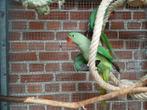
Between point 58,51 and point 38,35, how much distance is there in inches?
4.9

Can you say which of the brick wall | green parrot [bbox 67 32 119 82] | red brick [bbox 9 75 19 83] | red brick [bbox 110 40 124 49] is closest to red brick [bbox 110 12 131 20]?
the brick wall

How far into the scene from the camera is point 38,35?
1.48m

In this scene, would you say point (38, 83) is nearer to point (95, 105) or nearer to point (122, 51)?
point (95, 105)

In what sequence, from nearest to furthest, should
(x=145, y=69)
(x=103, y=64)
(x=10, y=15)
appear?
(x=103, y=64) < (x=10, y=15) < (x=145, y=69)

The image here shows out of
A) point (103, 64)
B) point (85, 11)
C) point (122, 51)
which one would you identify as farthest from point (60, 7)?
point (103, 64)

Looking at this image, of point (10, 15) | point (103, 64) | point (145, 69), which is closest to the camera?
point (103, 64)

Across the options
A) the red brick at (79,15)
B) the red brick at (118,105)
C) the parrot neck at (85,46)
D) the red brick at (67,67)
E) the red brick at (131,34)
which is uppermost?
the red brick at (79,15)

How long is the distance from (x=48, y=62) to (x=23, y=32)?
0.19m

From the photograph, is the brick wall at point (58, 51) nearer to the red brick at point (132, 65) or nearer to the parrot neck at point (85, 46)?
the red brick at point (132, 65)

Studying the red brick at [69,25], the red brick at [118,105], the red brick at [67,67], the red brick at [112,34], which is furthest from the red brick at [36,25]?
the red brick at [118,105]

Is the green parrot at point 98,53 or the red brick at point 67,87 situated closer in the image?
the green parrot at point 98,53

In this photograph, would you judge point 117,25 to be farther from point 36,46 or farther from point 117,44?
point 36,46

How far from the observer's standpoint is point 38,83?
4.90 feet

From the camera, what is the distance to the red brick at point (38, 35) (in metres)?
1.46
